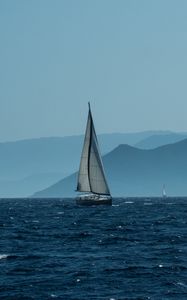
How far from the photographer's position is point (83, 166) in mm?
152375

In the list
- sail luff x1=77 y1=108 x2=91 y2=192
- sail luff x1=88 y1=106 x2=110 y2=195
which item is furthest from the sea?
sail luff x1=77 y1=108 x2=91 y2=192

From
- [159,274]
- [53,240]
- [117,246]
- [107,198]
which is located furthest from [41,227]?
[107,198]

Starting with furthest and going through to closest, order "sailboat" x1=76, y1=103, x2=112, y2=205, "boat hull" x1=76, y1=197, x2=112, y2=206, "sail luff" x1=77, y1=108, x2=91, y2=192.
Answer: "boat hull" x1=76, y1=197, x2=112, y2=206, "sail luff" x1=77, y1=108, x2=91, y2=192, "sailboat" x1=76, y1=103, x2=112, y2=205

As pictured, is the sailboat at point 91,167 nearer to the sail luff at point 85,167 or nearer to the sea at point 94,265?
the sail luff at point 85,167

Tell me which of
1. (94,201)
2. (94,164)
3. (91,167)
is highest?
(94,164)

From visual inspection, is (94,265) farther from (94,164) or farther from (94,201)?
(94,201)

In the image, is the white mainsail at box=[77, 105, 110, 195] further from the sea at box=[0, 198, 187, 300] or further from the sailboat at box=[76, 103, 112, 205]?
the sea at box=[0, 198, 187, 300]

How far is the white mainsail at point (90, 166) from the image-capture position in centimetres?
15150

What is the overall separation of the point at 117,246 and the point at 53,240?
28.3 feet

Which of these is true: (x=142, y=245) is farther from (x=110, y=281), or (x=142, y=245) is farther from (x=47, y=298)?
(x=47, y=298)

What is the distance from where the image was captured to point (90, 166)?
151375mm

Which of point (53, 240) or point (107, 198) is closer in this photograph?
point (53, 240)

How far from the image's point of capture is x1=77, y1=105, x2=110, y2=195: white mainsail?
151500 millimetres

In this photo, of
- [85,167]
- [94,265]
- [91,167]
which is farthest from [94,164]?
[94,265]
